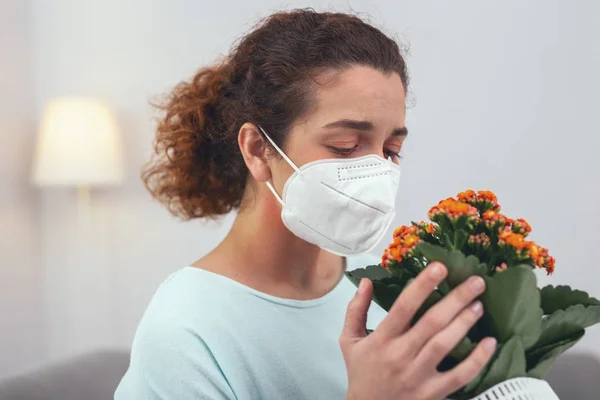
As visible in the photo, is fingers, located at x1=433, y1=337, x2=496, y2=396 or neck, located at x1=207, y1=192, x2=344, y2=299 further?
neck, located at x1=207, y1=192, x2=344, y2=299

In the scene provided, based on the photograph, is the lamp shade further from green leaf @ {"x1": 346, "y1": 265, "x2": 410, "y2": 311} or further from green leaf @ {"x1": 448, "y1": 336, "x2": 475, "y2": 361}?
green leaf @ {"x1": 448, "y1": 336, "x2": 475, "y2": 361}

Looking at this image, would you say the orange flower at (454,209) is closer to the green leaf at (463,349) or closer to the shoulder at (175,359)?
the green leaf at (463,349)

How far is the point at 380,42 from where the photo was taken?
111 centimetres

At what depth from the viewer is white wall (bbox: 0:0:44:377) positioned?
259 centimetres

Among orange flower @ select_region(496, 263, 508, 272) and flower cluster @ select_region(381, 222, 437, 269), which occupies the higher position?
flower cluster @ select_region(381, 222, 437, 269)

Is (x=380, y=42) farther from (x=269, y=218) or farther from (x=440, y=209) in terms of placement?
(x=440, y=209)

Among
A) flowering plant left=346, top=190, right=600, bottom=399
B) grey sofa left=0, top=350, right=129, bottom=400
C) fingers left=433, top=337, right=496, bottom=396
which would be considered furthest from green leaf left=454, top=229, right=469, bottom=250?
grey sofa left=0, top=350, right=129, bottom=400

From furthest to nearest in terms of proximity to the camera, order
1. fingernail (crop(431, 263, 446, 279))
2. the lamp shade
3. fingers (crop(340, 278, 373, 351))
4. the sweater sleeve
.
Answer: the lamp shade < the sweater sleeve < fingers (crop(340, 278, 373, 351)) < fingernail (crop(431, 263, 446, 279))

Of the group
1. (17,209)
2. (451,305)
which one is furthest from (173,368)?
(17,209)

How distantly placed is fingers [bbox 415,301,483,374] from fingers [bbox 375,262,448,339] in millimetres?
33

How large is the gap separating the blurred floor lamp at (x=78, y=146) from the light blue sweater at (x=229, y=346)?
4.91ft

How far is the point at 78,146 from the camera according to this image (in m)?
2.47

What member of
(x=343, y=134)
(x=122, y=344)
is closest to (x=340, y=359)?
(x=343, y=134)

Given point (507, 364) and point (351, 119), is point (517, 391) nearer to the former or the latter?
point (507, 364)
